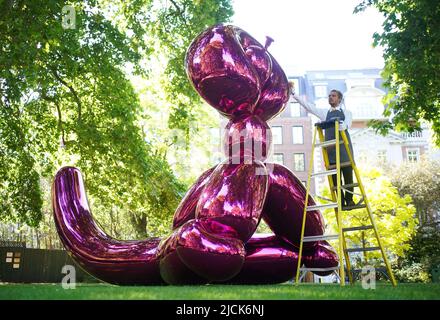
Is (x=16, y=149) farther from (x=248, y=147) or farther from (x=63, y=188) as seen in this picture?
(x=248, y=147)

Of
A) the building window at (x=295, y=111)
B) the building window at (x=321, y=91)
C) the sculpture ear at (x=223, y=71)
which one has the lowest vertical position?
the sculpture ear at (x=223, y=71)

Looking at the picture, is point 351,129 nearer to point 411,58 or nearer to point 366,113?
point 366,113

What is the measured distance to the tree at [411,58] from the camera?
9156 millimetres

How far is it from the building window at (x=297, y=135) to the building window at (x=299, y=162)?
124cm

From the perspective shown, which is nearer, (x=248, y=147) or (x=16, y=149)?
(x=248, y=147)

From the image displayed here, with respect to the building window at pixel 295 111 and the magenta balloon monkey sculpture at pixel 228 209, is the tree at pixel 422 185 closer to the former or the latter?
the building window at pixel 295 111

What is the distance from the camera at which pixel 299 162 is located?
43.5 m

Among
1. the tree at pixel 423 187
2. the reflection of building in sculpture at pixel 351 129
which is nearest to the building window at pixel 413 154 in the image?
the reflection of building in sculpture at pixel 351 129

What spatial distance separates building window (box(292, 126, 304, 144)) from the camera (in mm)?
44216

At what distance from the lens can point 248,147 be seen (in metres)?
5.48

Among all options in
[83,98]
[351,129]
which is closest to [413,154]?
[351,129]
